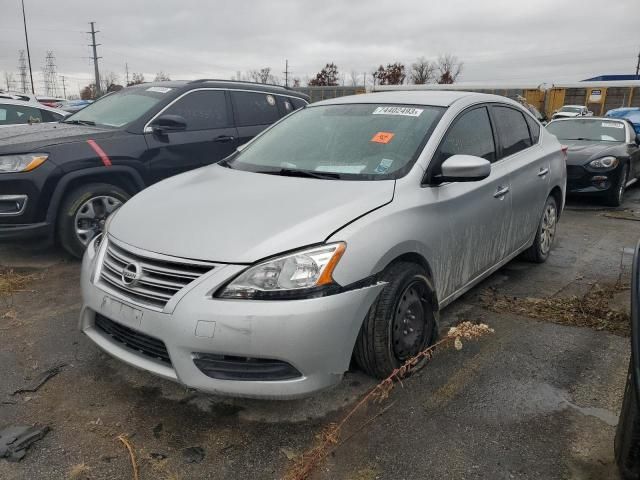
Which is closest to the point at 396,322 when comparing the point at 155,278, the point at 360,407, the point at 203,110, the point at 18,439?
the point at 360,407

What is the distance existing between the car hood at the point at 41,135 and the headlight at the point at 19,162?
0.05 meters

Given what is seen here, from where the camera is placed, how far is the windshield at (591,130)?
29.1ft

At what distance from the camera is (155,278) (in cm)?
242

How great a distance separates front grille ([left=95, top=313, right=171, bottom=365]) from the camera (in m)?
2.40

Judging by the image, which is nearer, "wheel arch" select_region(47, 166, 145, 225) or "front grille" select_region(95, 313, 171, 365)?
"front grille" select_region(95, 313, 171, 365)

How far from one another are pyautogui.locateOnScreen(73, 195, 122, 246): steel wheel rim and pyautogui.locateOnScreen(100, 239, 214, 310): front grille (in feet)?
7.85

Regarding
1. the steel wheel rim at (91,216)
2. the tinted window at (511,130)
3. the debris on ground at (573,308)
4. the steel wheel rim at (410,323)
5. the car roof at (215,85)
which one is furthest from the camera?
the car roof at (215,85)

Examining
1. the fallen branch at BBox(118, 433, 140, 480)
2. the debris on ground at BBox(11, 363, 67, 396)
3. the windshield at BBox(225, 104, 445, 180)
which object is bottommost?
the fallen branch at BBox(118, 433, 140, 480)

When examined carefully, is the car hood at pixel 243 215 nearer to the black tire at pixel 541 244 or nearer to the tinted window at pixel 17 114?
the black tire at pixel 541 244

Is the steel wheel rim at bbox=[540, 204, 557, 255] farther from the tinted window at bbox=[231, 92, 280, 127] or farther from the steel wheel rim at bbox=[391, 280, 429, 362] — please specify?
the tinted window at bbox=[231, 92, 280, 127]

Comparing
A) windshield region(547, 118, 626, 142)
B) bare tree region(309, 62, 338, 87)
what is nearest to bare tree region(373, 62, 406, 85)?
bare tree region(309, 62, 338, 87)

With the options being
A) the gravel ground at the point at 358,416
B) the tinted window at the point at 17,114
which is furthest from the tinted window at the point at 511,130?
the tinted window at the point at 17,114

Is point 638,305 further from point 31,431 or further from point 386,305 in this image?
point 31,431

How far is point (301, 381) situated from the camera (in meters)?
2.30
